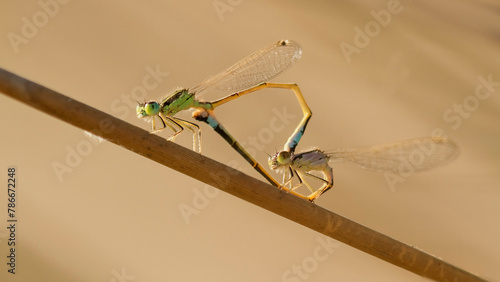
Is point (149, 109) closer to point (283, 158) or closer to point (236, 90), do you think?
point (236, 90)

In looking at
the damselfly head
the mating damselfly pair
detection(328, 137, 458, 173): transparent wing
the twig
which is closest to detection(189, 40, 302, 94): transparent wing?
the mating damselfly pair

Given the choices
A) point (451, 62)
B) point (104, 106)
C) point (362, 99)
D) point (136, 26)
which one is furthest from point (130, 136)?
point (451, 62)

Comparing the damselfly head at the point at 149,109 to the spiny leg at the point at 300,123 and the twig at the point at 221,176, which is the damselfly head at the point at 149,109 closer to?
the spiny leg at the point at 300,123

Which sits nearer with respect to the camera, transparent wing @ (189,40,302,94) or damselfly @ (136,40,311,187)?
damselfly @ (136,40,311,187)

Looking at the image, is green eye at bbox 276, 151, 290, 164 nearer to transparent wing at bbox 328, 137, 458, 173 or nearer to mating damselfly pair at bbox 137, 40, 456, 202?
mating damselfly pair at bbox 137, 40, 456, 202

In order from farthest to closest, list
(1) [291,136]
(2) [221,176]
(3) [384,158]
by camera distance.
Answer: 1. (3) [384,158]
2. (1) [291,136]
3. (2) [221,176]

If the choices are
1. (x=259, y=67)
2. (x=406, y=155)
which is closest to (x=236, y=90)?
(x=259, y=67)
